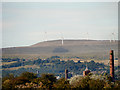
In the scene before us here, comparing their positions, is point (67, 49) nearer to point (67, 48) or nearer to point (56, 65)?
point (67, 48)

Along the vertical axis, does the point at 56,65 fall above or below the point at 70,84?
below

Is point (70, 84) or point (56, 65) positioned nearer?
point (70, 84)

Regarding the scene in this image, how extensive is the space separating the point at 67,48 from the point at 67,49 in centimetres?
12

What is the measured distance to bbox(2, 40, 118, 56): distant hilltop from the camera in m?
21.1

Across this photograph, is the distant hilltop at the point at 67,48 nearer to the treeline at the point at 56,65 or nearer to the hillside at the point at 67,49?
the hillside at the point at 67,49

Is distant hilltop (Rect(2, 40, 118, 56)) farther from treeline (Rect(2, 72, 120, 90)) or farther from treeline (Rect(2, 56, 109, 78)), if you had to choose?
treeline (Rect(2, 72, 120, 90))

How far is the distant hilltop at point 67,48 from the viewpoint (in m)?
21.1

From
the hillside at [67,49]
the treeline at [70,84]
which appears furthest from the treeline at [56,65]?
the treeline at [70,84]

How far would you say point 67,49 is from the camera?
23.6 metres

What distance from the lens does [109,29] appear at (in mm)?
16562

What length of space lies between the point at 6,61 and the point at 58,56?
764 centimetres

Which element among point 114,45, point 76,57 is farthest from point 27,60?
point 114,45

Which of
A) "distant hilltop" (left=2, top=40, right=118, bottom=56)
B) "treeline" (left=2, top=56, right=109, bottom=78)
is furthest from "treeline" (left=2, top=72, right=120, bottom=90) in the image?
"treeline" (left=2, top=56, right=109, bottom=78)

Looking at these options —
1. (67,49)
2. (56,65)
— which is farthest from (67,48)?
(56,65)
